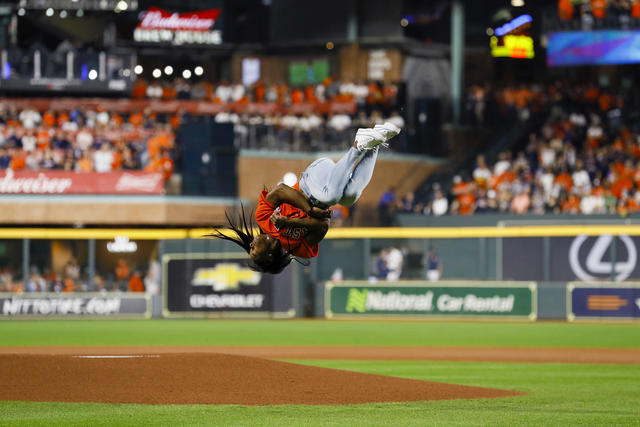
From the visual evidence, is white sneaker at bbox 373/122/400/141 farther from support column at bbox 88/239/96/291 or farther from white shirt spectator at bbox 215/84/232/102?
white shirt spectator at bbox 215/84/232/102

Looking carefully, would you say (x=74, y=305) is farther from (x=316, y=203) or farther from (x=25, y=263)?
(x=316, y=203)

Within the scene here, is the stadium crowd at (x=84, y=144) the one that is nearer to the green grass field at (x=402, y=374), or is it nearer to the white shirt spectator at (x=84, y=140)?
the white shirt spectator at (x=84, y=140)

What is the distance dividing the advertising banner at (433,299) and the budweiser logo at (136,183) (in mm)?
6440

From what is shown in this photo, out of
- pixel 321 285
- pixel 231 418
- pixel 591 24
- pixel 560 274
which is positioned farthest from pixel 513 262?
pixel 231 418

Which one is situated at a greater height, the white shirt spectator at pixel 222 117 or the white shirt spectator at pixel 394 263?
the white shirt spectator at pixel 222 117

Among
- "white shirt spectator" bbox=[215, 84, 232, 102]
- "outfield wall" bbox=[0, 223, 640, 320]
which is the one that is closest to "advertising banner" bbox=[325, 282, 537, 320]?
"outfield wall" bbox=[0, 223, 640, 320]

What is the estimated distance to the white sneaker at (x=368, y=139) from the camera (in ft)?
29.7

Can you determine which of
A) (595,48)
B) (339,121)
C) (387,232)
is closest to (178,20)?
(339,121)

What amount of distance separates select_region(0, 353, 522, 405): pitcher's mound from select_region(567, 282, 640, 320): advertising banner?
47.4 ft

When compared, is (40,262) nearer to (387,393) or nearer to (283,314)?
(283,314)


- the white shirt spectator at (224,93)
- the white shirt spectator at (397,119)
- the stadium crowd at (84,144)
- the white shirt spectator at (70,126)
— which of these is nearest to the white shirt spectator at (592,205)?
the white shirt spectator at (397,119)

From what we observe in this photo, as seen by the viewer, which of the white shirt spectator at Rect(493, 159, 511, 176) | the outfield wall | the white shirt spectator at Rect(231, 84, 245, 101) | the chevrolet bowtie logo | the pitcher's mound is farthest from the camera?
the white shirt spectator at Rect(231, 84, 245, 101)

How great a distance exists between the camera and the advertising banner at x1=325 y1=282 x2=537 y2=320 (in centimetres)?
2778

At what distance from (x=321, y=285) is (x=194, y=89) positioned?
12082 millimetres
